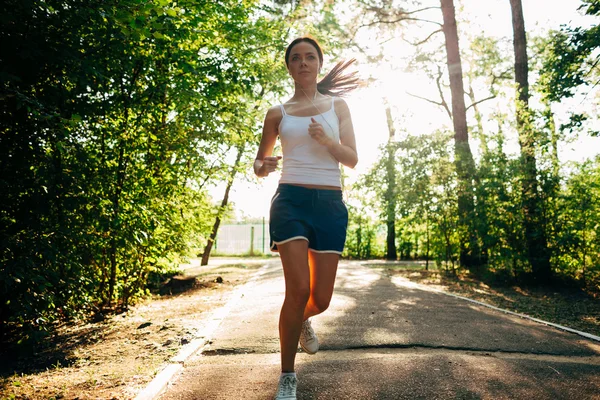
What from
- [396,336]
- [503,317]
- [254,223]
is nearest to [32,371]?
[396,336]

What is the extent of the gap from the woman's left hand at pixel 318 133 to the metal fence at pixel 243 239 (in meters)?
24.8

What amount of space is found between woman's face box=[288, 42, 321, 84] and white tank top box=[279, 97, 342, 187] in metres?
0.35

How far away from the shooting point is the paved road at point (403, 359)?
3.24 m

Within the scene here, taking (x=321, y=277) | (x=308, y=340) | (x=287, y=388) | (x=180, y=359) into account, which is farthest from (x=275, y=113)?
(x=180, y=359)

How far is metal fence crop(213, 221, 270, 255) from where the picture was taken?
93.9ft

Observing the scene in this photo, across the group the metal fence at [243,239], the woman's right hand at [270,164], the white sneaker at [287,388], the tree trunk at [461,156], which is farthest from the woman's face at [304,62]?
Answer: the metal fence at [243,239]

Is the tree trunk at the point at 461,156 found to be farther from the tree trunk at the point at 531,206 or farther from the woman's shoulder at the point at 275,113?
the woman's shoulder at the point at 275,113

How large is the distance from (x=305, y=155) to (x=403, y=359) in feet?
6.38

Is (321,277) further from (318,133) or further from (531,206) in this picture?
(531,206)

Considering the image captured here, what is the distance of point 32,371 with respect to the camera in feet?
14.1

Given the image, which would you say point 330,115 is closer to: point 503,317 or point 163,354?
point 163,354

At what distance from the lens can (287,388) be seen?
2.97 m

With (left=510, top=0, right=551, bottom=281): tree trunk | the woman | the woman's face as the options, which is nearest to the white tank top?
the woman

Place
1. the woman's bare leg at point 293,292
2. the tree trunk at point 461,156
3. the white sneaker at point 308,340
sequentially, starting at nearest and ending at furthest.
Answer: the woman's bare leg at point 293,292 → the white sneaker at point 308,340 → the tree trunk at point 461,156
